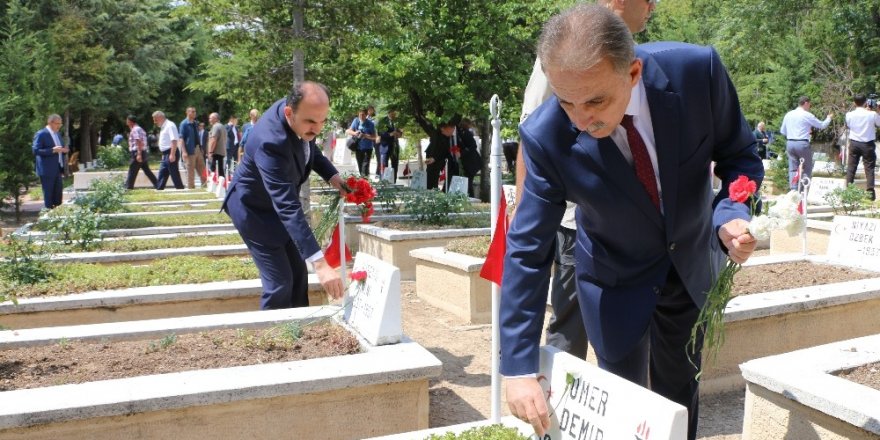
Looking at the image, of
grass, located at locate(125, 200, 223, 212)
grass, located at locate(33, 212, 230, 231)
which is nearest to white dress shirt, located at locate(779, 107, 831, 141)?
grass, located at locate(33, 212, 230, 231)

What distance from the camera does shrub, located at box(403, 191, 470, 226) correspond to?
399 inches

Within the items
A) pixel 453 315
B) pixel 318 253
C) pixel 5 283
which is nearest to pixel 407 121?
pixel 453 315

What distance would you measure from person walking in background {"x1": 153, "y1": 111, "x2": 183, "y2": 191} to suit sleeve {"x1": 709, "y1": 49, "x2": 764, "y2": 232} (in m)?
16.5

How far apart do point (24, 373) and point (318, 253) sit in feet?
5.46

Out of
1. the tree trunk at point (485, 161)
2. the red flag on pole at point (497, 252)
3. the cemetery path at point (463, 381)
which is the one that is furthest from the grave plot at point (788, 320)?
the tree trunk at point (485, 161)

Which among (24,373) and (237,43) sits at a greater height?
(237,43)

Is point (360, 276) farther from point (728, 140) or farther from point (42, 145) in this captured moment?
point (42, 145)

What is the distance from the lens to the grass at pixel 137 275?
642 cm

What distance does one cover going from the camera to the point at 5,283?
21.4 ft

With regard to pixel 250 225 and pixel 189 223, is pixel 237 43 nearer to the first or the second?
pixel 189 223

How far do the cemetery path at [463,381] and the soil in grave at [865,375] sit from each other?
90 cm

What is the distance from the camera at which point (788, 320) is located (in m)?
5.44

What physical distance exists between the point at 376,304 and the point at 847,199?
27.1 feet

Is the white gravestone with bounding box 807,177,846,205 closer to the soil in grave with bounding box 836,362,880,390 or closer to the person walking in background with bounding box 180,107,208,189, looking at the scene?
the soil in grave with bounding box 836,362,880,390
